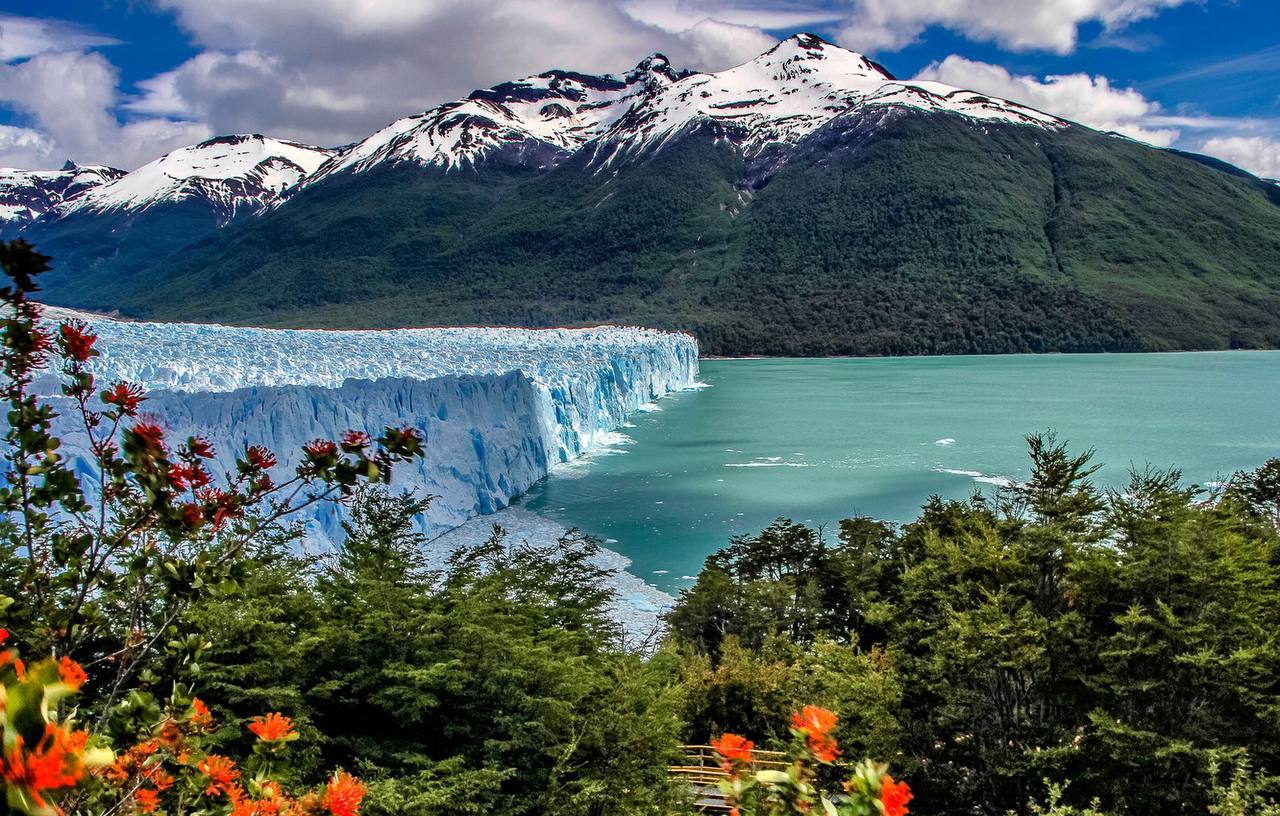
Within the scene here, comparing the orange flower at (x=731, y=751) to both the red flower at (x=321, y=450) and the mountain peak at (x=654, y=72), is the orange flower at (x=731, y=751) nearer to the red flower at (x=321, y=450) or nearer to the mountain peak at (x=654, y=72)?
the red flower at (x=321, y=450)

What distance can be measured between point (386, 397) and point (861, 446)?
15.6 meters

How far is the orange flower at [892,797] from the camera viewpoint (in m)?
1.28

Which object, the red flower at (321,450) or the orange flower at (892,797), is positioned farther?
the red flower at (321,450)

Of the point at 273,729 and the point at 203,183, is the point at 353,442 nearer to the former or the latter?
the point at 273,729

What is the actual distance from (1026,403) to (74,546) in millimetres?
37555

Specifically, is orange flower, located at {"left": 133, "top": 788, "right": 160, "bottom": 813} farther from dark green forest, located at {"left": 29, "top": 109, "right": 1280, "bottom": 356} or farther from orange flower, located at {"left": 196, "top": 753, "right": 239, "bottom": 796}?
dark green forest, located at {"left": 29, "top": 109, "right": 1280, "bottom": 356}

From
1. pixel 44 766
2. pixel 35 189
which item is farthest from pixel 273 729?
pixel 35 189

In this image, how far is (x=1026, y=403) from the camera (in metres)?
34.9

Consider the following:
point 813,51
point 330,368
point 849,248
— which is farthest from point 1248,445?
point 813,51

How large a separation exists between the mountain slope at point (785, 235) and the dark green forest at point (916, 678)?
61.2m

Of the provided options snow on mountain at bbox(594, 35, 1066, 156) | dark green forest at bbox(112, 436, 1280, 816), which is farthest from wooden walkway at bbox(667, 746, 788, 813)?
snow on mountain at bbox(594, 35, 1066, 156)

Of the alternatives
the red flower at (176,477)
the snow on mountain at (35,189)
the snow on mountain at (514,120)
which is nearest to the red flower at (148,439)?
the red flower at (176,477)

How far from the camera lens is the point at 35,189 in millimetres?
189125

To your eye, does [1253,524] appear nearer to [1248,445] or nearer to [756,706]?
[756,706]
